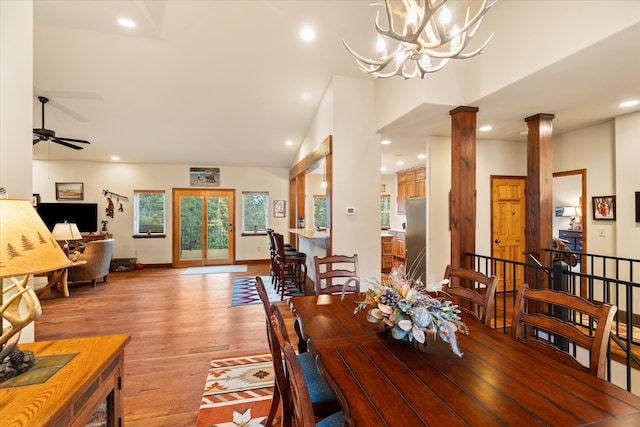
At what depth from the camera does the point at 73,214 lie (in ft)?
22.6

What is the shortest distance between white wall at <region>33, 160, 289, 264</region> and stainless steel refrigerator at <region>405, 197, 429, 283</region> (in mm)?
4451

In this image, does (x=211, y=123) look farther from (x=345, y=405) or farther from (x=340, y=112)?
(x=345, y=405)

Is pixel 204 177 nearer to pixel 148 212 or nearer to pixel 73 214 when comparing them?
pixel 148 212

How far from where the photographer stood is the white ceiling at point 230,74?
113 inches

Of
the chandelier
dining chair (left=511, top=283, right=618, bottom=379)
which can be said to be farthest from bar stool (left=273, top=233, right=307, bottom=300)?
dining chair (left=511, top=283, right=618, bottom=379)

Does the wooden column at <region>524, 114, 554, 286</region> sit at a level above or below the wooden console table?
above

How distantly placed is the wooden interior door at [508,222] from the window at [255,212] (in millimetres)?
5559

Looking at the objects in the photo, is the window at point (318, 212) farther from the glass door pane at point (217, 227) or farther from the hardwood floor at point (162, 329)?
the hardwood floor at point (162, 329)

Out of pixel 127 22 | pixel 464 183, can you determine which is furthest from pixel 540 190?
pixel 127 22

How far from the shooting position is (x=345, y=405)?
939 millimetres

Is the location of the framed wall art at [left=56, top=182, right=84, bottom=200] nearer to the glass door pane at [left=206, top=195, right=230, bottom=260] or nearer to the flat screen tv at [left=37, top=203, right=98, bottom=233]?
the flat screen tv at [left=37, top=203, right=98, bottom=233]

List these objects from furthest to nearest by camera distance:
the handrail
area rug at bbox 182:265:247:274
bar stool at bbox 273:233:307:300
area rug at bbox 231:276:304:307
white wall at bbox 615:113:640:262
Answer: area rug at bbox 182:265:247:274 → bar stool at bbox 273:233:307:300 → area rug at bbox 231:276:304:307 → white wall at bbox 615:113:640:262 → the handrail

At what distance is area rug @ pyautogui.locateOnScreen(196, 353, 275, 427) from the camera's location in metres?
1.99

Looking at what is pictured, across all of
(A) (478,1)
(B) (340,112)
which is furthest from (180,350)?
(A) (478,1)
